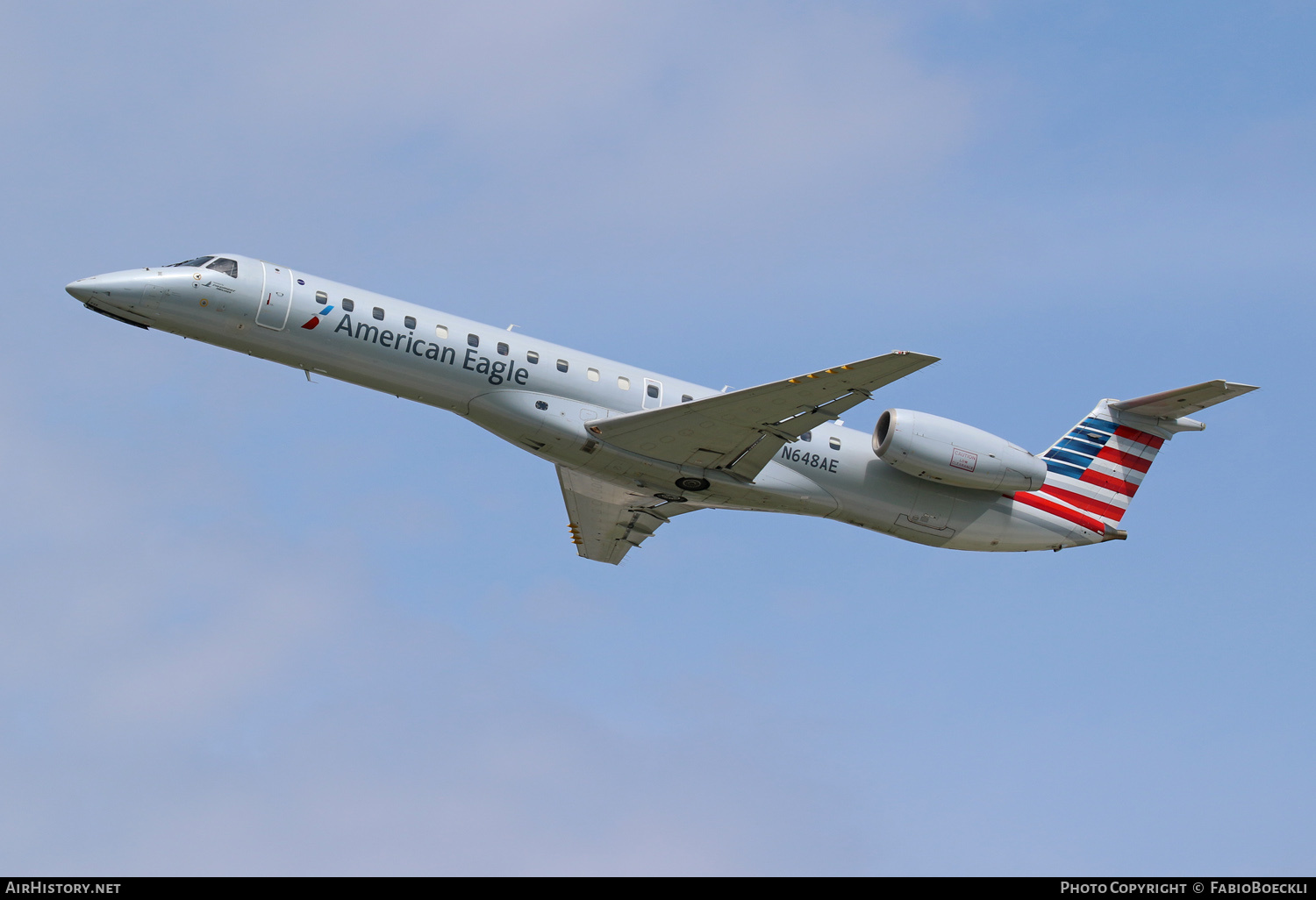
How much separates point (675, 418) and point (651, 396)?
1.91 m

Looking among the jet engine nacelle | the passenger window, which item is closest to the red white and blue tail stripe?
the jet engine nacelle

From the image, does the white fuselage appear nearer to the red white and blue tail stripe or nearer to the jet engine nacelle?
the jet engine nacelle

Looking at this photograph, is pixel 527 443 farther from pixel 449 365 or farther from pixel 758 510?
pixel 758 510

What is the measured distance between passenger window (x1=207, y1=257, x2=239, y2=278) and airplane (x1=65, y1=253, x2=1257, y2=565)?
3cm

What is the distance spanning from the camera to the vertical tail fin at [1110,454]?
32.2m

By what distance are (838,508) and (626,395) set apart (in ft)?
18.2

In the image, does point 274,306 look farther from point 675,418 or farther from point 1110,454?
point 1110,454

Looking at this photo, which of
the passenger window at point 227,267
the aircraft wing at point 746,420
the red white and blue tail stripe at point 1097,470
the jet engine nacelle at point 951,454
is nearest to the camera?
the aircraft wing at point 746,420

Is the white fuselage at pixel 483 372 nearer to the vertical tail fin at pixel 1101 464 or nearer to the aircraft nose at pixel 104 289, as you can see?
the aircraft nose at pixel 104 289

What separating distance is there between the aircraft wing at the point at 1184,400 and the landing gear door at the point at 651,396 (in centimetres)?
1153

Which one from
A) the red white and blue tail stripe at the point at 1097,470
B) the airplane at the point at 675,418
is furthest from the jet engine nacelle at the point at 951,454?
the red white and blue tail stripe at the point at 1097,470

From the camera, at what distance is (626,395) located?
2834 centimetres

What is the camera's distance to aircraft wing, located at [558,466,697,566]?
32188mm
